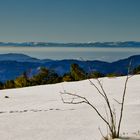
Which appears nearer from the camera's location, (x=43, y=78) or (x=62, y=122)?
(x=62, y=122)

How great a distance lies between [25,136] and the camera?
1045cm

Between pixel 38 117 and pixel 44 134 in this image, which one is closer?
pixel 44 134

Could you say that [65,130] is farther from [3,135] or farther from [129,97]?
[129,97]

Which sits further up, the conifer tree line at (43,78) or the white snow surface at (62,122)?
the white snow surface at (62,122)

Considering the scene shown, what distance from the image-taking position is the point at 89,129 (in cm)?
1084

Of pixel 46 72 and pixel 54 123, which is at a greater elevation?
pixel 54 123

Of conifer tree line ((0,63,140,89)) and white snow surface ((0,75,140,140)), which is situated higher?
white snow surface ((0,75,140,140))

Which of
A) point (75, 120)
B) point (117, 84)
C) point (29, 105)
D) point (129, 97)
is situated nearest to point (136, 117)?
point (75, 120)

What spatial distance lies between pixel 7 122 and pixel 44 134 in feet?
8.01

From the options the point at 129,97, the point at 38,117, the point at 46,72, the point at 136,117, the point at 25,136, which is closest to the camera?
the point at 25,136

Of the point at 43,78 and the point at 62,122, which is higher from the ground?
the point at 62,122

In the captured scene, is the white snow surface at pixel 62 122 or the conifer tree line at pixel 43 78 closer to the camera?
the white snow surface at pixel 62 122

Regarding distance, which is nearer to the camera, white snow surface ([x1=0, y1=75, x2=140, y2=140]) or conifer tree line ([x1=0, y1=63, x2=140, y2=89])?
white snow surface ([x1=0, y1=75, x2=140, y2=140])

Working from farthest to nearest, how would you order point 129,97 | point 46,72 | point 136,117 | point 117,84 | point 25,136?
point 46,72 < point 117,84 < point 129,97 < point 136,117 < point 25,136
